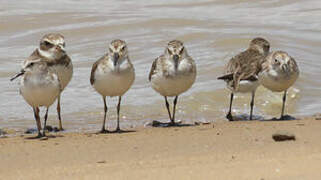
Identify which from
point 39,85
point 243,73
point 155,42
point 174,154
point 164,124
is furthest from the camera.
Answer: point 155,42

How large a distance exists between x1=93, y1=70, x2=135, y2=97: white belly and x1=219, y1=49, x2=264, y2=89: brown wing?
1.91 metres

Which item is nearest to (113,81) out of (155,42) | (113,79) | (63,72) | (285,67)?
(113,79)

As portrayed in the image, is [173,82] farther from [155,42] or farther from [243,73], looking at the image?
[155,42]

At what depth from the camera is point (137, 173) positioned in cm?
784

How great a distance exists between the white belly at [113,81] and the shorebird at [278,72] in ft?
6.75

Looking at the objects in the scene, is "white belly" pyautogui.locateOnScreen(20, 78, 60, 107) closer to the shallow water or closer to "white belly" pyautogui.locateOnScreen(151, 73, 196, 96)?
"white belly" pyautogui.locateOnScreen(151, 73, 196, 96)

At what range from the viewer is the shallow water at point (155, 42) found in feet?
44.3

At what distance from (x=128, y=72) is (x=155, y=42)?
7.32 metres

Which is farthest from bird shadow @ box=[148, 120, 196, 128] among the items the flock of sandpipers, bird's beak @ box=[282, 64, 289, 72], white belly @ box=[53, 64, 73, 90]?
bird's beak @ box=[282, 64, 289, 72]

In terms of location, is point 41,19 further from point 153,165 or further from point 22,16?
point 153,165

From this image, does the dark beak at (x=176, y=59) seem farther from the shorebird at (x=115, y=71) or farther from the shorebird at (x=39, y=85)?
the shorebird at (x=39, y=85)

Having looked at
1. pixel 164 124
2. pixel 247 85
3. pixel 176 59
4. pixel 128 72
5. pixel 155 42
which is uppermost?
pixel 176 59

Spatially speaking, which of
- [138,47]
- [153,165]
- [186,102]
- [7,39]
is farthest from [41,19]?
[153,165]

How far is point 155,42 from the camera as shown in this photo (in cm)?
1816
